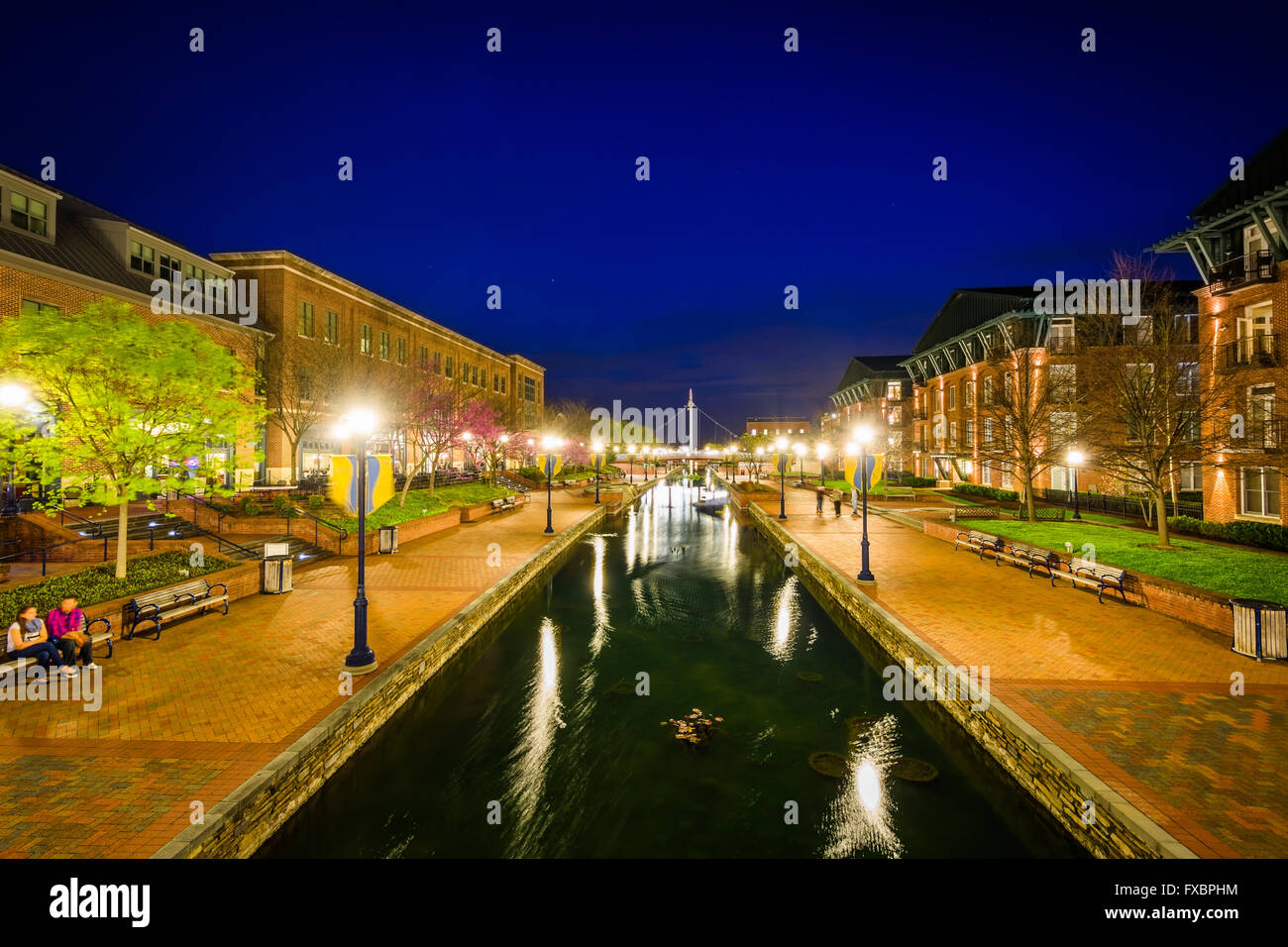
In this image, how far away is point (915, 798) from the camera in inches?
272

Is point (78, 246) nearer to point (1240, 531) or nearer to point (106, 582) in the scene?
point (106, 582)

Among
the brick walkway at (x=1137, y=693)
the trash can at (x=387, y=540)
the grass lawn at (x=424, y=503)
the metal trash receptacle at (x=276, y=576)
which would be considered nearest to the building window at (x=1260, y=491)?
the brick walkway at (x=1137, y=693)

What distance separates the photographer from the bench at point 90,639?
7901 mm

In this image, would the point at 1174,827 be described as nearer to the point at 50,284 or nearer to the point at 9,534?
the point at 9,534

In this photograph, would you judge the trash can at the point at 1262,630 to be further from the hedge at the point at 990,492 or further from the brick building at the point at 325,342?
the brick building at the point at 325,342

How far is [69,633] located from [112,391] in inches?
223

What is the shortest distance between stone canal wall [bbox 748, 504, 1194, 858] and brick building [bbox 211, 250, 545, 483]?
24.5 metres

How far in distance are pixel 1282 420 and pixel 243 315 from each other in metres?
45.3

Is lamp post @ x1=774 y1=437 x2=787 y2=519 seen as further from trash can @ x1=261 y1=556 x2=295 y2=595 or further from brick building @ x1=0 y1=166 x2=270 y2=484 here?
brick building @ x1=0 y1=166 x2=270 y2=484

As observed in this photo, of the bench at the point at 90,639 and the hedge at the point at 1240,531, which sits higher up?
the hedge at the point at 1240,531

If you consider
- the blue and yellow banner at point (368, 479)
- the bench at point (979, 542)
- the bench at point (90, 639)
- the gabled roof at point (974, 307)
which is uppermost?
the gabled roof at point (974, 307)

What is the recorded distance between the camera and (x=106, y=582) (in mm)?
11477

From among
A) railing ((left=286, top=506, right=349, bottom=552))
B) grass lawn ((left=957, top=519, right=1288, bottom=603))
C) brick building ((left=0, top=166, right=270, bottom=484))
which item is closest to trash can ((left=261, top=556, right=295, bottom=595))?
brick building ((left=0, top=166, right=270, bottom=484))

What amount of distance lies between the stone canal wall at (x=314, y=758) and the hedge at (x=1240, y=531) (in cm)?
2333
